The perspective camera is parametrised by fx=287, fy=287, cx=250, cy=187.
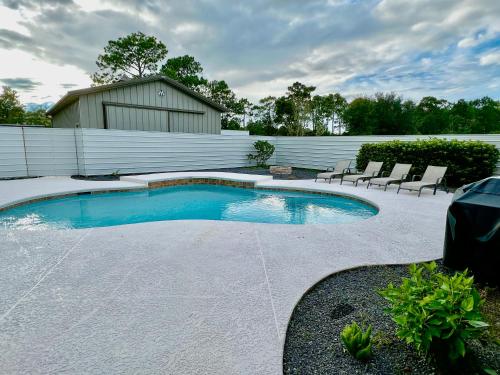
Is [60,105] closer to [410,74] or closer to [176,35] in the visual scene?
[176,35]

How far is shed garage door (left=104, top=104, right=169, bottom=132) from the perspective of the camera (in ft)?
39.5

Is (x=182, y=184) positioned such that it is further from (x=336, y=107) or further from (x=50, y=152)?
(x=336, y=107)

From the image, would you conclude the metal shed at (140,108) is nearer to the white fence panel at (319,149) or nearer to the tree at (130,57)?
the white fence panel at (319,149)

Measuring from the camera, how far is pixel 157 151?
11.4 m

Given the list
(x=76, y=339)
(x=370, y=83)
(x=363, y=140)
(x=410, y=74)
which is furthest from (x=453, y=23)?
(x=76, y=339)

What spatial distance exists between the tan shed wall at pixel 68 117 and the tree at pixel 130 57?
12.3 meters

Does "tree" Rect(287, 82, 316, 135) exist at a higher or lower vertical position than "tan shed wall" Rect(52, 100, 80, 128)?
higher

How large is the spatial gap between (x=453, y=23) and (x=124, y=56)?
25712 mm

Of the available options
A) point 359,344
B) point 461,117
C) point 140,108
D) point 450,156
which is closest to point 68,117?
point 140,108

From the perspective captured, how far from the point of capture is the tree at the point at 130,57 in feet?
84.5

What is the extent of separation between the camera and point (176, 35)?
1595 cm

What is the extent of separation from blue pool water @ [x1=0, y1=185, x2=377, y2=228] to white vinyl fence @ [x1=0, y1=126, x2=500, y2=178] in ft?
9.54

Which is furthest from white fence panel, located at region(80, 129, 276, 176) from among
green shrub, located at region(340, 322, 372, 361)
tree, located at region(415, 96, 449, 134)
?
tree, located at region(415, 96, 449, 134)

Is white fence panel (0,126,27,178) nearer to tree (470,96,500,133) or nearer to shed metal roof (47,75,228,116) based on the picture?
shed metal roof (47,75,228,116)
